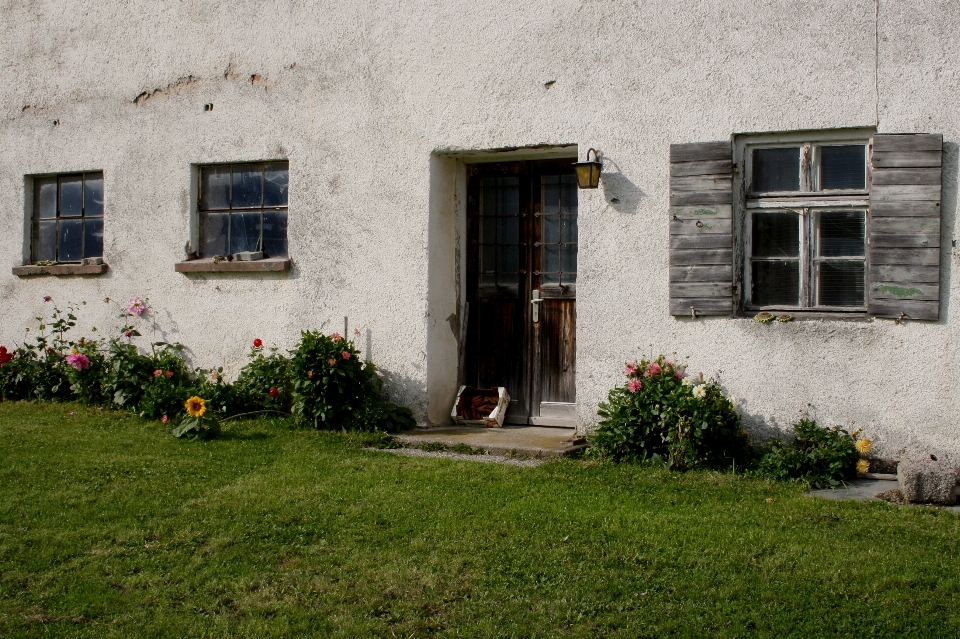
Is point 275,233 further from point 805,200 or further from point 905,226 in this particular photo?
point 905,226

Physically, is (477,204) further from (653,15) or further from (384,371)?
(653,15)

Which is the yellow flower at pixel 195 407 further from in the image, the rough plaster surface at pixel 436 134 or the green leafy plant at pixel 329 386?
the rough plaster surface at pixel 436 134

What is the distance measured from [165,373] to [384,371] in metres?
1.90

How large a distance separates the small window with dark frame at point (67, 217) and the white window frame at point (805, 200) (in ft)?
20.2

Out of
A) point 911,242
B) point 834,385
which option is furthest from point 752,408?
point 911,242

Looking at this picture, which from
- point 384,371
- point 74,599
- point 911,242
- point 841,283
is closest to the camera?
point 74,599

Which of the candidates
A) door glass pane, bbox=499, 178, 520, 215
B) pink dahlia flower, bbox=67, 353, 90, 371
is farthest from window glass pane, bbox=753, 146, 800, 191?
pink dahlia flower, bbox=67, 353, 90, 371

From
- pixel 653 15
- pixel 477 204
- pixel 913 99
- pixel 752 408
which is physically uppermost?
pixel 653 15

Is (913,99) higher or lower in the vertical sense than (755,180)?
higher

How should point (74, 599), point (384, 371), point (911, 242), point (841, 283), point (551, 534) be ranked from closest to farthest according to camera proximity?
point (74, 599), point (551, 534), point (911, 242), point (841, 283), point (384, 371)

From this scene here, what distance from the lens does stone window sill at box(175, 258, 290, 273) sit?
7824 millimetres

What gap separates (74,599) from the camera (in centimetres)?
387

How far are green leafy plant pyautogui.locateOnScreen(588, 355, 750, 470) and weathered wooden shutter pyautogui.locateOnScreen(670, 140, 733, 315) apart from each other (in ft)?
1.70

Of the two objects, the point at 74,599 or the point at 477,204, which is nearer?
the point at 74,599
